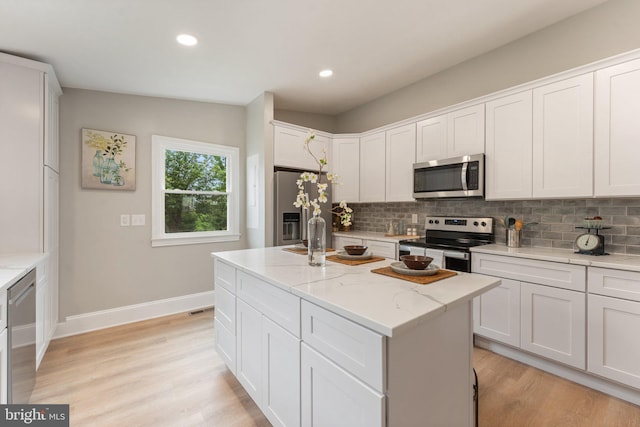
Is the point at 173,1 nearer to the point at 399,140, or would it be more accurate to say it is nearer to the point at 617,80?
the point at 399,140

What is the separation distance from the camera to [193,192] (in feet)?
12.5

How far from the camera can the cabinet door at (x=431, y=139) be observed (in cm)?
307

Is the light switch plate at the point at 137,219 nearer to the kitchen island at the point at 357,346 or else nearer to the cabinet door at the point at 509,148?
the kitchen island at the point at 357,346

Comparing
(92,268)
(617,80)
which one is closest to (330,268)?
(617,80)

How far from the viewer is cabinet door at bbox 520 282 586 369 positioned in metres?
2.04

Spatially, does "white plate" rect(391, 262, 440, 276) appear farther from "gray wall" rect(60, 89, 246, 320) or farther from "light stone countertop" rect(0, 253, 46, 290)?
"gray wall" rect(60, 89, 246, 320)

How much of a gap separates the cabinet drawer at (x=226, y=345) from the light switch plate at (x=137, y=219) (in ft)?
6.12

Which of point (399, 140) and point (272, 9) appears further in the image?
point (399, 140)

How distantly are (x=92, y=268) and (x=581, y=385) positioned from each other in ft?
14.9

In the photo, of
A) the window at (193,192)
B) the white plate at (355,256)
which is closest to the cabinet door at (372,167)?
the window at (193,192)

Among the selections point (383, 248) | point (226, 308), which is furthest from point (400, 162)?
point (226, 308)

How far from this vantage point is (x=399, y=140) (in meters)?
3.53

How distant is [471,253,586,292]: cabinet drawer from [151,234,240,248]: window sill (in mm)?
2982

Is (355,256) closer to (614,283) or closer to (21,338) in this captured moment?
(614,283)
